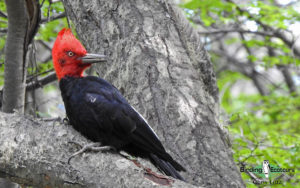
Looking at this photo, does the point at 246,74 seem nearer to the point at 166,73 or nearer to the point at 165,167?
the point at 166,73

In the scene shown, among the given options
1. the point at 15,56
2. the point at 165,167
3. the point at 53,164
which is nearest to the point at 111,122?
the point at 165,167

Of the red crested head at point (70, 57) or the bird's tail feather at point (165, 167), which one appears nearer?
the bird's tail feather at point (165, 167)

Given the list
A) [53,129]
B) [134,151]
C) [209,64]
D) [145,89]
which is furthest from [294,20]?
[53,129]

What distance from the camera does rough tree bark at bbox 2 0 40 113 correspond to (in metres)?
2.82

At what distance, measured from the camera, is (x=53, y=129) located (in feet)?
7.48

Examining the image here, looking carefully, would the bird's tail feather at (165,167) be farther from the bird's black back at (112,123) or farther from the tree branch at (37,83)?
the tree branch at (37,83)

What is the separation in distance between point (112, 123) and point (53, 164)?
614 mm

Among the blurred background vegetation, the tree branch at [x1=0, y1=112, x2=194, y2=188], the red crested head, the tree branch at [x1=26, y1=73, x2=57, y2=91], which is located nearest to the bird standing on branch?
the red crested head

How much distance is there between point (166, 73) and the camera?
304cm

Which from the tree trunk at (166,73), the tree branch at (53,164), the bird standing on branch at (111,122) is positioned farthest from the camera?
the tree trunk at (166,73)

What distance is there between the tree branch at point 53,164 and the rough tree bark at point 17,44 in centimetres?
74

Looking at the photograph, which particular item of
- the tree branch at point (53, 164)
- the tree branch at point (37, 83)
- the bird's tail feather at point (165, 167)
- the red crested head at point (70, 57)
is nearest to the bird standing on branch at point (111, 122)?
the bird's tail feather at point (165, 167)

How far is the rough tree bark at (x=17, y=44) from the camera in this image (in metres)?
2.82

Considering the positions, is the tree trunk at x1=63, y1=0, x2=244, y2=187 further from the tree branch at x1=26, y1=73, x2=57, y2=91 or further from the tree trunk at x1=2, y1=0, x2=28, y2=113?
the tree branch at x1=26, y1=73, x2=57, y2=91
